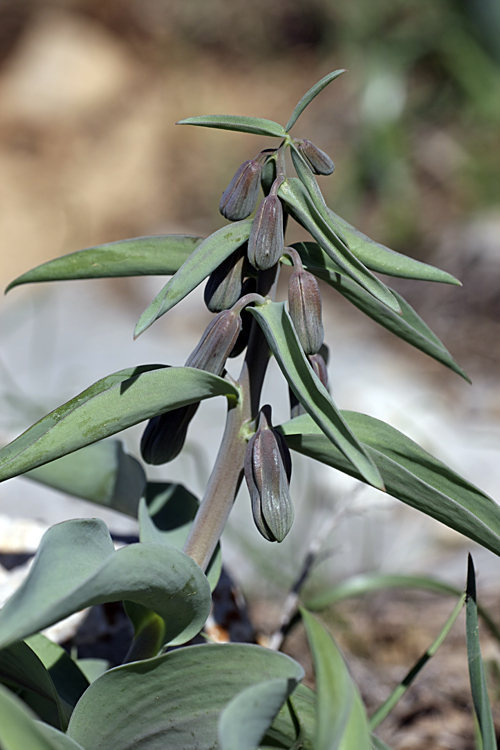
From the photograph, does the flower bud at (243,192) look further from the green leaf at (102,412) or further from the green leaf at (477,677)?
Result: the green leaf at (477,677)

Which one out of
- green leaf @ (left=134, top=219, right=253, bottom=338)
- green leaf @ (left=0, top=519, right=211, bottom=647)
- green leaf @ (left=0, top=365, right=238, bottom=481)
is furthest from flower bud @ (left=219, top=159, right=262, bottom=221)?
green leaf @ (left=0, top=519, right=211, bottom=647)

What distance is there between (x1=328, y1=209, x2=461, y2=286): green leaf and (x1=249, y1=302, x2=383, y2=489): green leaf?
0.29 feet

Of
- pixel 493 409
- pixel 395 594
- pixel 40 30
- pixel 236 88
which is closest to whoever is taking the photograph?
pixel 395 594

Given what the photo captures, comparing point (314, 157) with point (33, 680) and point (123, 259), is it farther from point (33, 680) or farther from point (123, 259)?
point (33, 680)

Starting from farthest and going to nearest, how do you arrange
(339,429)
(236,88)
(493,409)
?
(236,88), (493,409), (339,429)

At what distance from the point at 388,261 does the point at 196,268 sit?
154 millimetres

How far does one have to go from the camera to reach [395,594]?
1459 millimetres

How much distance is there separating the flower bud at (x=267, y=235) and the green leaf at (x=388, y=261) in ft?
0.17

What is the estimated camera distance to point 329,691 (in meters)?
0.40

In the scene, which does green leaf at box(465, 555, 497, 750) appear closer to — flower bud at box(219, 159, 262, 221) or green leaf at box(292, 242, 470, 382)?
green leaf at box(292, 242, 470, 382)

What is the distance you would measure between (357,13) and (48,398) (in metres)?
3.16

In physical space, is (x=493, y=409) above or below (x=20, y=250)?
below

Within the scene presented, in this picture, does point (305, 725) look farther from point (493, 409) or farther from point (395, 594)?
point (493, 409)

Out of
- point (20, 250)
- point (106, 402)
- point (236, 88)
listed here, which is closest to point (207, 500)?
point (106, 402)
